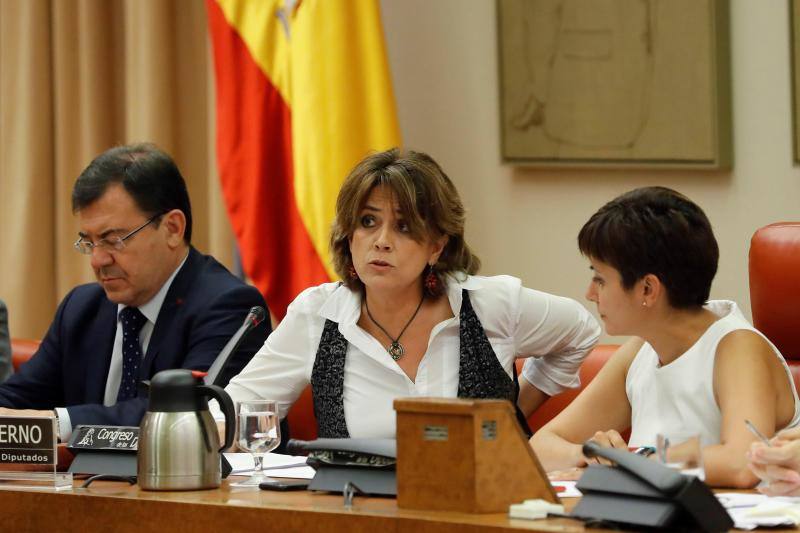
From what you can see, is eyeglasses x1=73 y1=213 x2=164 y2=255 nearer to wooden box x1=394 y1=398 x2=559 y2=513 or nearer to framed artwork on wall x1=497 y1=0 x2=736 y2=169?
framed artwork on wall x1=497 y1=0 x2=736 y2=169

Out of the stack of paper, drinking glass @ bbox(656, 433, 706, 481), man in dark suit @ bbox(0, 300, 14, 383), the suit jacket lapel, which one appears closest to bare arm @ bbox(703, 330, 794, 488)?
the stack of paper

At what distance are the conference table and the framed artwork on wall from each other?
6.73 ft

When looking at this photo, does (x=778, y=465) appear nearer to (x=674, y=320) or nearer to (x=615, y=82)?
(x=674, y=320)

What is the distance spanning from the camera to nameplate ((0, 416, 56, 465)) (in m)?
2.32

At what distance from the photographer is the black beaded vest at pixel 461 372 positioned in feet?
9.55

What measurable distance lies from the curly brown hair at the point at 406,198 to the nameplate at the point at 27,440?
88 centimetres

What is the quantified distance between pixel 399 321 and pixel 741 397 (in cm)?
94

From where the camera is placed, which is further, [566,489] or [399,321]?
[399,321]

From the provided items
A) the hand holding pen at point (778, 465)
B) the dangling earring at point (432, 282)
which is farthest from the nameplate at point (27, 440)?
the hand holding pen at point (778, 465)

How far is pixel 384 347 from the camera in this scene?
2.96 metres

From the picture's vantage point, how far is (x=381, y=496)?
2.03m

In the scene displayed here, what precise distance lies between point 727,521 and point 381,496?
59cm

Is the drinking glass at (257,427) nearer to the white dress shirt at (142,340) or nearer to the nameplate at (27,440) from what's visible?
the nameplate at (27,440)

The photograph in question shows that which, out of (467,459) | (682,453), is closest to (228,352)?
(467,459)
